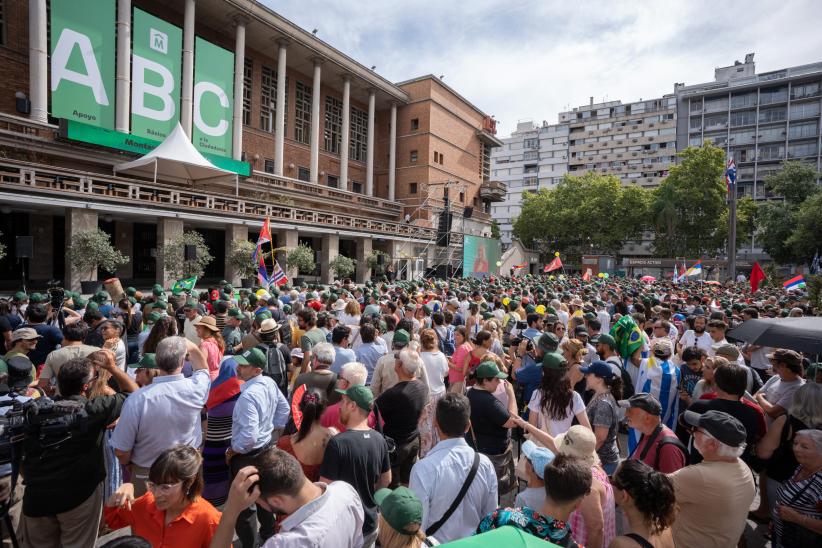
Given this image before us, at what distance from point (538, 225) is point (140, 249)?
4223 cm

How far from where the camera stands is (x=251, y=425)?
3314mm

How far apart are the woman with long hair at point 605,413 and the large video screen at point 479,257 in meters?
26.8

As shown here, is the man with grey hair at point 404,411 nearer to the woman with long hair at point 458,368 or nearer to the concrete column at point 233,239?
the woman with long hair at point 458,368

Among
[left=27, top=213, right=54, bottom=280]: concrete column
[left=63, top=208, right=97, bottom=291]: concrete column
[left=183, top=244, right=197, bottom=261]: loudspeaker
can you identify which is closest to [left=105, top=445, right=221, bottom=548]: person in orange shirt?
[left=63, top=208, right=97, bottom=291]: concrete column

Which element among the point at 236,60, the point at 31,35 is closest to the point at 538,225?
the point at 236,60

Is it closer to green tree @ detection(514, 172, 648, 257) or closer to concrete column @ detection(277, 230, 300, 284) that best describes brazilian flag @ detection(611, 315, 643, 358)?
concrete column @ detection(277, 230, 300, 284)

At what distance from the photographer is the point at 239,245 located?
19453mm

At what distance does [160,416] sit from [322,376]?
4.26ft

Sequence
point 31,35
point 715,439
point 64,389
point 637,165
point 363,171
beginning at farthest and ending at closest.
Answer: point 637,165
point 363,171
point 31,35
point 64,389
point 715,439

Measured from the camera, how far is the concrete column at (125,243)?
2188 centimetres

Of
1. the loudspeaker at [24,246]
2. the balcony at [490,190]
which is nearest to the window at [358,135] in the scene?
the balcony at [490,190]

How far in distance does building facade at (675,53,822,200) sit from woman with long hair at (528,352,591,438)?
6919cm

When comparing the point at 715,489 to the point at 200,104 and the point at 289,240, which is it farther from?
the point at 200,104

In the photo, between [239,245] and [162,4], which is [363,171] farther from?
[239,245]
